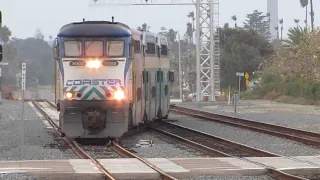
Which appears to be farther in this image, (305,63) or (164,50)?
(305,63)

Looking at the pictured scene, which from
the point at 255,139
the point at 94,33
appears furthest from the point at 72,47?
the point at 255,139

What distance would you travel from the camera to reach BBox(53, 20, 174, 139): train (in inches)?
814

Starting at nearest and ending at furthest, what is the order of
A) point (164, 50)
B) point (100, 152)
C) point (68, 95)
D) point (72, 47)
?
point (100, 152)
point (68, 95)
point (72, 47)
point (164, 50)

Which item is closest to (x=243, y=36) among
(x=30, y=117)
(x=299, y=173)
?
(x=30, y=117)

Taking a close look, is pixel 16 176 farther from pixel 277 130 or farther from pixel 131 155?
pixel 277 130

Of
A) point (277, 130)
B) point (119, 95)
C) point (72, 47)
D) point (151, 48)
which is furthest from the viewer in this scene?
point (277, 130)

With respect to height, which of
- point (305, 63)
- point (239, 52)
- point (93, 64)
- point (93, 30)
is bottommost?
point (93, 64)

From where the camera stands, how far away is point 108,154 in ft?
62.4

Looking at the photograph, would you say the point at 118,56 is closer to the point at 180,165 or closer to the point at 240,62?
the point at 180,165

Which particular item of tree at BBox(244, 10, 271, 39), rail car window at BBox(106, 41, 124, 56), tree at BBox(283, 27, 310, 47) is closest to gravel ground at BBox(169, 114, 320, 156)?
rail car window at BBox(106, 41, 124, 56)

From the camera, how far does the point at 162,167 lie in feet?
50.5

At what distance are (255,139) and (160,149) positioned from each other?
5141 millimetres

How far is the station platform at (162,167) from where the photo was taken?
14.3 metres

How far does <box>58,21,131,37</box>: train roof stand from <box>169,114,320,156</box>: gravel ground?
5.23m
